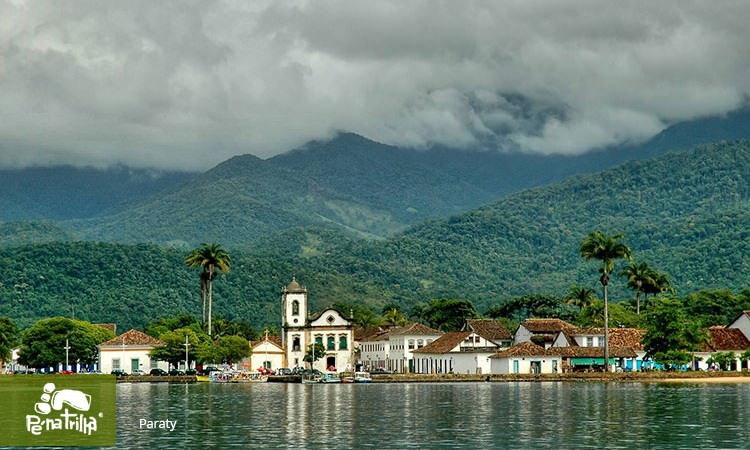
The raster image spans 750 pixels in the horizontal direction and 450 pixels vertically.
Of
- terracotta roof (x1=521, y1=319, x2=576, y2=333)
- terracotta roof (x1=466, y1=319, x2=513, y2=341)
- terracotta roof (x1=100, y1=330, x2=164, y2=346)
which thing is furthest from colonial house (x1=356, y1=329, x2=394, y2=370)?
terracotta roof (x1=100, y1=330, x2=164, y2=346)

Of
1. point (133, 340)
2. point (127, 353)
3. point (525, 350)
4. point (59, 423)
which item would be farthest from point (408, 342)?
point (59, 423)

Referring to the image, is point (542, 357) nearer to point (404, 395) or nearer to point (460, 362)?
point (460, 362)

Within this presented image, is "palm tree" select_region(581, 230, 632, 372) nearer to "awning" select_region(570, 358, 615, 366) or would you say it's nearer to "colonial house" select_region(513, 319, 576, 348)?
"awning" select_region(570, 358, 615, 366)

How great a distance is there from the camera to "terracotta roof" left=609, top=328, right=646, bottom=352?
15050 cm

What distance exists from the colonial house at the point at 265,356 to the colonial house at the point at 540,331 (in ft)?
124

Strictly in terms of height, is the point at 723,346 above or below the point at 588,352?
above

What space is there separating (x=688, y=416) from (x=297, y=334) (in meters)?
120

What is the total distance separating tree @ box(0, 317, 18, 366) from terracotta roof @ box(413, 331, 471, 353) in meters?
52.6

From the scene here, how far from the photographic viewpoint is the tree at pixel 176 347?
16838 centimetres

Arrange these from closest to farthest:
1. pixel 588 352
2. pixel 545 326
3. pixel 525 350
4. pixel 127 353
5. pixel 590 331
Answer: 1. pixel 525 350
2. pixel 588 352
3. pixel 590 331
4. pixel 545 326
5. pixel 127 353

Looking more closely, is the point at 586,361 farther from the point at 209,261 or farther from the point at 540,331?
the point at 209,261

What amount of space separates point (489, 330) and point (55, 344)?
186 feet

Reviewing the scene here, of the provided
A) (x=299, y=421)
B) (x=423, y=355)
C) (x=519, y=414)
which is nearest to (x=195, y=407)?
(x=299, y=421)

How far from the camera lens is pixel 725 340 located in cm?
15025
